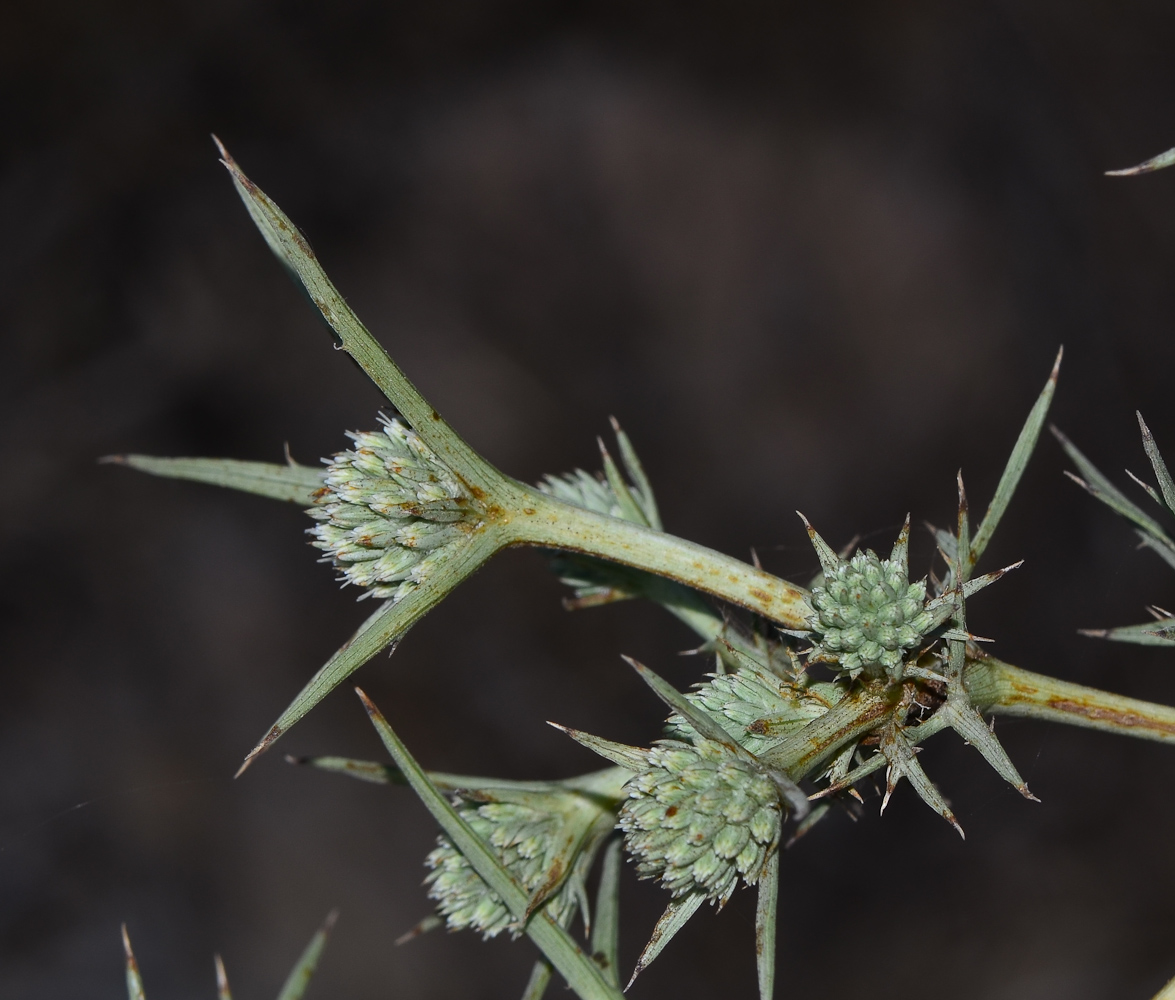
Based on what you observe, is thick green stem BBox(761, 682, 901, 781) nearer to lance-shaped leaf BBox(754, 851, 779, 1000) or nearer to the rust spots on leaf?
lance-shaped leaf BBox(754, 851, 779, 1000)

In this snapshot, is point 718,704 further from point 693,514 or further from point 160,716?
point 160,716

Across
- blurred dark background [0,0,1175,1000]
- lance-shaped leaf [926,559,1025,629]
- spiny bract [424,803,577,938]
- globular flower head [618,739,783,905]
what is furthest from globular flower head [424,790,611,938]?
blurred dark background [0,0,1175,1000]

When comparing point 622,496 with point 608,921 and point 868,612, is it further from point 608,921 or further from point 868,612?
point 608,921

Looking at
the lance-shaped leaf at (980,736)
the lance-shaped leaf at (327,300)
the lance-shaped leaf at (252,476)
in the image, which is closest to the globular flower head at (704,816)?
Result: the lance-shaped leaf at (980,736)

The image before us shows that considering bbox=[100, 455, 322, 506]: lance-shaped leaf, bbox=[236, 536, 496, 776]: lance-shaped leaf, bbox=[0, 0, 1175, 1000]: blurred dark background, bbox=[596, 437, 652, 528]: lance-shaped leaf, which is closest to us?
bbox=[236, 536, 496, 776]: lance-shaped leaf

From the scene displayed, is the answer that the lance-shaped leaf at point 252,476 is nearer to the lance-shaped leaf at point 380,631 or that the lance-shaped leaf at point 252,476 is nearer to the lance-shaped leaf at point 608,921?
the lance-shaped leaf at point 380,631

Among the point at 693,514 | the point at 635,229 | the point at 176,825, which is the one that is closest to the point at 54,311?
the point at 176,825
